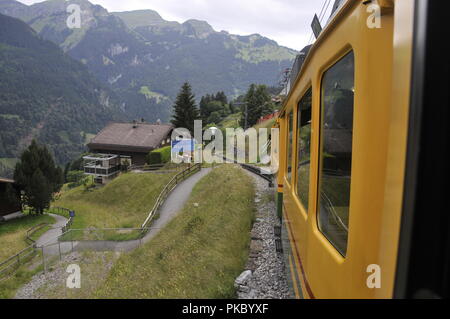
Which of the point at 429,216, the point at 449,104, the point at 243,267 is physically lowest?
the point at 243,267

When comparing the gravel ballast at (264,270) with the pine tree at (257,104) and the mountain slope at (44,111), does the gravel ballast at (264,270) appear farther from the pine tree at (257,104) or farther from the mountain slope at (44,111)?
the mountain slope at (44,111)

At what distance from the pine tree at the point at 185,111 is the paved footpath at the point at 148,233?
27311mm

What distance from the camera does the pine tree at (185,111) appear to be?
5259 centimetres

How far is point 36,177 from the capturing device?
27141mm

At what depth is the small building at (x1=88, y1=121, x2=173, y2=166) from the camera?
39938 millimetres

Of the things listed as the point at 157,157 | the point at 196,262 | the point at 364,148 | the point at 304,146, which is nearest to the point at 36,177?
the point at 157,157

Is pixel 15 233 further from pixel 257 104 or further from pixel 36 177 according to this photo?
pixel 257 104

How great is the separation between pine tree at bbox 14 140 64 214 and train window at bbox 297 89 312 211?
29056mm

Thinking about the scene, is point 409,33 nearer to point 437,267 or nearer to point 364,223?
point 437,267

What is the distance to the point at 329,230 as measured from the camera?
7.68ft

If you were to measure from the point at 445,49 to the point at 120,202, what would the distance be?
26.5 metres

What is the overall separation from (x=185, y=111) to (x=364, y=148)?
52.5m

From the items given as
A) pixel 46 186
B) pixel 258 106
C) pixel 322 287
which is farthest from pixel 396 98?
pixel 258 106

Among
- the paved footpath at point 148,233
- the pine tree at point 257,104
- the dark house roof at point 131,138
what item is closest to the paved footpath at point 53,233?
the paved footpath at point 148,233
